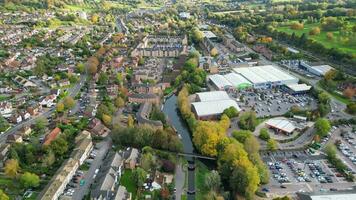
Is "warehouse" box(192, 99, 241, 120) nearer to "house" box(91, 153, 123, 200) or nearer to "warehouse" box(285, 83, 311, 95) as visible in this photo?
"warehouse" box(285, 83, 311, 95)

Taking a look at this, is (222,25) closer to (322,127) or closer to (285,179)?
(322,127)

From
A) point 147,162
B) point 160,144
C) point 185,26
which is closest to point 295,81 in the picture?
point 160,144

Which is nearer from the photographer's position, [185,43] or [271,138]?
[271,138]

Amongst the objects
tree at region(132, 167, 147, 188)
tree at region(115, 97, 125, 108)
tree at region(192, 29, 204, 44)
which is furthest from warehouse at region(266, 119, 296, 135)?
tree at region(192, 29, 204, 44)

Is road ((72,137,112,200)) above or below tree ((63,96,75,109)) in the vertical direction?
below

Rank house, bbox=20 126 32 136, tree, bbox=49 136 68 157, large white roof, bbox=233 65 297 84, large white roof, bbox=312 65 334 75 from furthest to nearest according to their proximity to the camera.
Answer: large white roof, bbox=312 65 334 75 → large white roof, bbox=233 65 297 84 → house, bbox=20 126 32 136 → tree, bbox=49 136 68 157

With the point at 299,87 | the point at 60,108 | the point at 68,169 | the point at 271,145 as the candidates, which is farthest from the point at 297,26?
the point at 68,169
